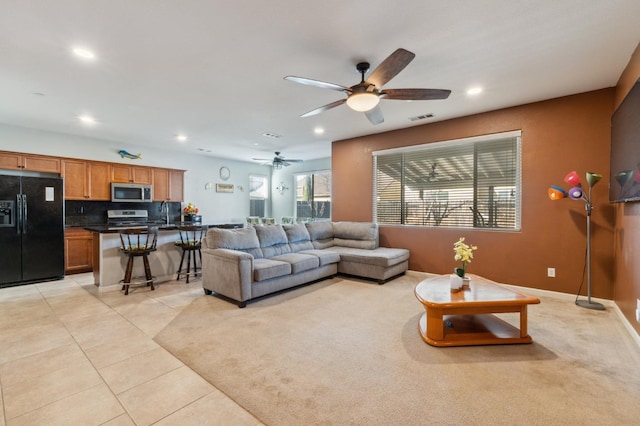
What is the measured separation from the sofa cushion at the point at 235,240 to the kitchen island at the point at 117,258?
2.91 ft

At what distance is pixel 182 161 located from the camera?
7582 mm

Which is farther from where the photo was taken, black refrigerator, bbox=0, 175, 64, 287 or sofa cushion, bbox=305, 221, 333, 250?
sofa cushion, bbox=305, 221, 333, 250

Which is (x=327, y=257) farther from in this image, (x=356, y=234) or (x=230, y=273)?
(x=230, y=273)

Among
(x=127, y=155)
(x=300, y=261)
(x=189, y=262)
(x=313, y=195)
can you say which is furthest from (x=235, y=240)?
(x=313, y=195)

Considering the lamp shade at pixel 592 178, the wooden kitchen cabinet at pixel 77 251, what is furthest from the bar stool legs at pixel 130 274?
the lamp shade at pixel 592 178

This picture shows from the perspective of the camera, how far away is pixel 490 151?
178 inches

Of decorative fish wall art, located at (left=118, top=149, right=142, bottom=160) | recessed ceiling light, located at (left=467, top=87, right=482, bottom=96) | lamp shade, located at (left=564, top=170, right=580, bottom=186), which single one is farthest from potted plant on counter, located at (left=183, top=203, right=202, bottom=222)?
lamp shade, located at (left=564, top=170, right=580, bottom=186)

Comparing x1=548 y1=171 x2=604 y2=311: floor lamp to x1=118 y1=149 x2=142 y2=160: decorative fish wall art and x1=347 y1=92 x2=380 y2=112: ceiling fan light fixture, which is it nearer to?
x1=347 y1=92 x2=380 y2=112: ceiling fan light fixture

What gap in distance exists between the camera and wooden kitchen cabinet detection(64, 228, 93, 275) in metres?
5.38

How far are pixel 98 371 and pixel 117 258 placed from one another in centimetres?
264

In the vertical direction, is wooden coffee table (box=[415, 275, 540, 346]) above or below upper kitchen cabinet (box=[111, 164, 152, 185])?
below

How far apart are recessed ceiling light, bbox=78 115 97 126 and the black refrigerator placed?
3.71 ft

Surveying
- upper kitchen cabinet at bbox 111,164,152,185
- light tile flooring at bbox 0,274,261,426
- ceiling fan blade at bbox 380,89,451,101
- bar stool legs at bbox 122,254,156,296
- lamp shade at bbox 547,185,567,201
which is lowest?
light tile flooring at bbox 0,274,261,426

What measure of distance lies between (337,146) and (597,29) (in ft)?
14.5
